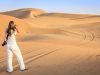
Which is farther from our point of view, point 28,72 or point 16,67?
point 16,67

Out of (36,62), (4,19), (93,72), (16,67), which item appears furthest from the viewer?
(4,19)

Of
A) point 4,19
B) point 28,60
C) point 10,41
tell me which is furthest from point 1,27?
point 10,41

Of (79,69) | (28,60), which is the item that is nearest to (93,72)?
(79,69)

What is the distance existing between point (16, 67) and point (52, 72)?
1.78m

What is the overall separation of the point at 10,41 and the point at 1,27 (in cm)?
2029

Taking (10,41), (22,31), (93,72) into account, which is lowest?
(22,31)

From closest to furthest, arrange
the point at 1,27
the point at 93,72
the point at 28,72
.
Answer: the point at 93,72 < the point at 28,72 < the point at 1,27

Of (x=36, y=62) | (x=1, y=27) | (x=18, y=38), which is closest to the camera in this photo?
(x=36, y=62)

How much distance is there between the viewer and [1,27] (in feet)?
103

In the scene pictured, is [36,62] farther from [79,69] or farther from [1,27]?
[1,27]

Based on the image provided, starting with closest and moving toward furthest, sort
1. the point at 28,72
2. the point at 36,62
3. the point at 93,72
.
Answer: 1. the point at 93,72
2. the point at 28,72
3. the point at 36,62

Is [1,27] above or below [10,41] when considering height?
below

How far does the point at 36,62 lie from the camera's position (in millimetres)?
13141

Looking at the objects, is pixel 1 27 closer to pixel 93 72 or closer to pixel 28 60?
pixel 28 60
